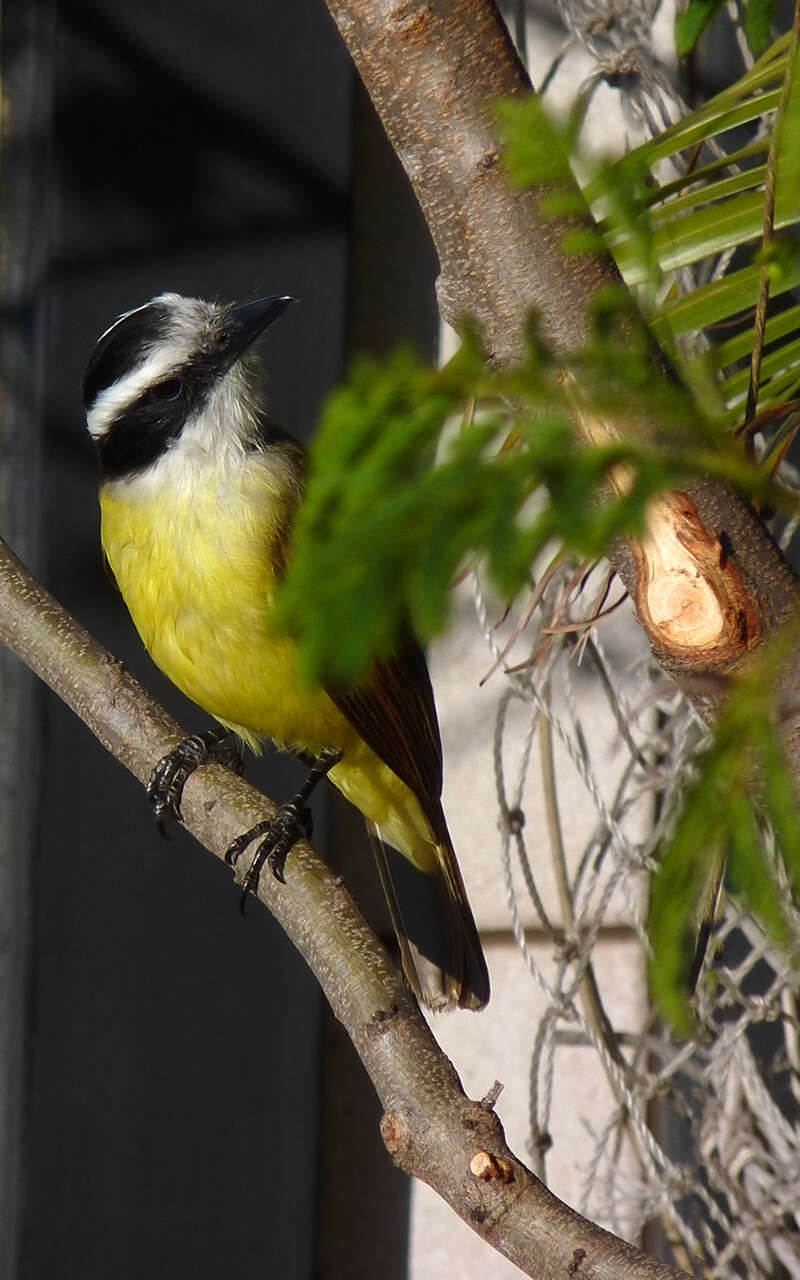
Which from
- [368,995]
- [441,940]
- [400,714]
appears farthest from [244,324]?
[368,995]

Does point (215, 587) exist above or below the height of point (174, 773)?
above

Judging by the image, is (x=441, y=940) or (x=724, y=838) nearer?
(x=724, y=838)

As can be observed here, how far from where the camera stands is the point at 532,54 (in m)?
3.00

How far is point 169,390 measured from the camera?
2.37 m

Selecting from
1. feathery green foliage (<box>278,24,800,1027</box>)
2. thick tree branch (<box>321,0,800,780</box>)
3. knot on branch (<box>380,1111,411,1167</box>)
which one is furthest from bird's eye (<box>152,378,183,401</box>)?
feathery green foliage (<box>278,24,800,1027</box>)

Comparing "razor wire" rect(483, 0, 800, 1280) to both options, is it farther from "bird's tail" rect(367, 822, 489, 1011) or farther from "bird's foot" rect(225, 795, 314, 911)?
"bird's foot" rect(225, 795, 314, 911)

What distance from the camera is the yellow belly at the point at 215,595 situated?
2107 millimetres

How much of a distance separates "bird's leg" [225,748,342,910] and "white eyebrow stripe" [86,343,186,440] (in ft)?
2.15

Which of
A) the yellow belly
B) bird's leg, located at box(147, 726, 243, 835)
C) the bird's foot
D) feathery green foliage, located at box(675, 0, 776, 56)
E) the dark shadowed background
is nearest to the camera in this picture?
feathery green foliage, located at box(675, 0, 776, 56)

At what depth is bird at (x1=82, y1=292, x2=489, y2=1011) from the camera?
6.97ft

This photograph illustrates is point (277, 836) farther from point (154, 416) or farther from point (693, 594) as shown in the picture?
point (693, 594)

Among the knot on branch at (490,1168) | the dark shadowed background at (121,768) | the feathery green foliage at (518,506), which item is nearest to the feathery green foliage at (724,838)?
the feathery green foliage at (518,506)

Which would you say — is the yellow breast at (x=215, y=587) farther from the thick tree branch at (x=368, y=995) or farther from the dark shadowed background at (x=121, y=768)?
the dark shadowed background at (x=121, y=768)

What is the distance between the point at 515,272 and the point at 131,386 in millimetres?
1343
